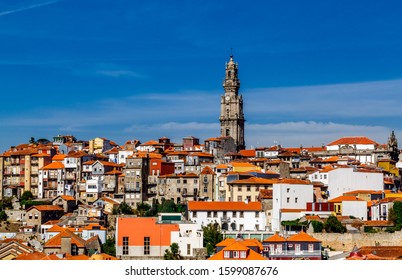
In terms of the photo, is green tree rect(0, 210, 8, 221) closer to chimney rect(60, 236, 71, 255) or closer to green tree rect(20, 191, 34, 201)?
green tree rect(20, 191, 34, 201)

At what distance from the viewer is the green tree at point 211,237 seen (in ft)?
78.9

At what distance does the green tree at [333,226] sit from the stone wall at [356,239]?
0.35 metres

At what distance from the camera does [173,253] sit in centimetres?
2295

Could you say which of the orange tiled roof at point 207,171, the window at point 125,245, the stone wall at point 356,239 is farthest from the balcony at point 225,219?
the orange tiled roof at point 207,171

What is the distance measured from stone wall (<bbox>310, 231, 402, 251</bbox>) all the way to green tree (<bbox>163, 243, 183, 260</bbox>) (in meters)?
4.37

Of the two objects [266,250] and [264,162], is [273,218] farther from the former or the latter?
[264,162]

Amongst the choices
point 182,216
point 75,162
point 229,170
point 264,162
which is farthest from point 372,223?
point 75,162

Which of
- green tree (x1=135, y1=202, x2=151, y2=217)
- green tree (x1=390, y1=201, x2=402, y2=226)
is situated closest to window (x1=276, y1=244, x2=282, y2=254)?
green tree (x1=390, y1=201, x2=402, y2=226)

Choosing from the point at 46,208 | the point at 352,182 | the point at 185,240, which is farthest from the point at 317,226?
the point at 46,208

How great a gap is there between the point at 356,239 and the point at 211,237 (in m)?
4.64

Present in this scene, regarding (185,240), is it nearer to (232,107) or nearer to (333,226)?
(333,226)

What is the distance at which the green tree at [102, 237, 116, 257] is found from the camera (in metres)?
25.0

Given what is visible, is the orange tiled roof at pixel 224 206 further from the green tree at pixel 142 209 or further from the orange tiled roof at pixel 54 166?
the orange tiled roof at pixel 54 166
